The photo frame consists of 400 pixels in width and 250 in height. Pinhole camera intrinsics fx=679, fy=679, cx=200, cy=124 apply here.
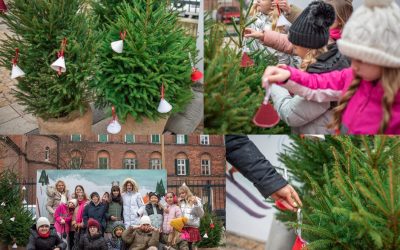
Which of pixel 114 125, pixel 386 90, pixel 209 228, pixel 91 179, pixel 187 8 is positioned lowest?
pixel 209 228

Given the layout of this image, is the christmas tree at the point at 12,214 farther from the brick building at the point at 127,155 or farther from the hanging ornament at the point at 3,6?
the hanging ornament at the point at 3,6

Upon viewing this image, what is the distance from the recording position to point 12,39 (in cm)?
273

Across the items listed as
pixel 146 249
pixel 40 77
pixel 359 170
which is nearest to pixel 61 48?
pixel 40 77

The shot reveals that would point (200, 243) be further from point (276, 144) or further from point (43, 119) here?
point (43, 119)

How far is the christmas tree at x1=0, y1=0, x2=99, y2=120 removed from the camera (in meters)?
2.70

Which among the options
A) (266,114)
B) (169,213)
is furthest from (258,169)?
(169,213)

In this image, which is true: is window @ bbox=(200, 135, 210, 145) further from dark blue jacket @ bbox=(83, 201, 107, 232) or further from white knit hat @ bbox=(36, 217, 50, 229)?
white knit hat @ bbox=(36, 217, 50, 229)

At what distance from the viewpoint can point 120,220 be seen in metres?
2.97

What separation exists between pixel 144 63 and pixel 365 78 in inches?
35.9

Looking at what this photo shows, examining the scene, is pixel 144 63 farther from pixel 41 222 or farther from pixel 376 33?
pixel 376 33

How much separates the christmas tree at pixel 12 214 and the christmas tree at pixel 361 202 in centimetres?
120

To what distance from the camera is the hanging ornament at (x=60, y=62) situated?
2678mm

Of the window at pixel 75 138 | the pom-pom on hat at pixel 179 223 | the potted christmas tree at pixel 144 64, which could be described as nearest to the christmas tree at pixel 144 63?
the potted christmas tree at pixel 144 64

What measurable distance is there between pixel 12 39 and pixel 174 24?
65 centimetres
